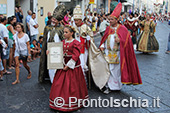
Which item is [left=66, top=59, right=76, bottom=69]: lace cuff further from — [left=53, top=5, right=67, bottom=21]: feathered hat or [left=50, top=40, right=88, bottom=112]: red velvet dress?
[left=53, top=5, right=67, bottom=21]: feathered hat

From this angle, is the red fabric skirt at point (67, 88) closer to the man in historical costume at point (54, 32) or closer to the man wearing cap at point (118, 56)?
the man wearing cap at point (118, 56)

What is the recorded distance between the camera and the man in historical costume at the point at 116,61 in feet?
19.0

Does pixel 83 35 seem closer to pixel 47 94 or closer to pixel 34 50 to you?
pixel 47 94

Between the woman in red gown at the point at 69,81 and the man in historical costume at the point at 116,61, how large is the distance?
1.21 metres

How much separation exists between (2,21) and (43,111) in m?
3.63

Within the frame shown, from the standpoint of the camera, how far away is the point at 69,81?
4.70 metres

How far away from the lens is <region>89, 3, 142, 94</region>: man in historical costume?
579cm

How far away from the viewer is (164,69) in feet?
28.7

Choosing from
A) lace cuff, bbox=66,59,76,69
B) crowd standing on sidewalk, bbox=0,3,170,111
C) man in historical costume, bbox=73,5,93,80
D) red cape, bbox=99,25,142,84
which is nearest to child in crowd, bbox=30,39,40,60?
crowd standing on sidewalk, bbox=0,3,170,111

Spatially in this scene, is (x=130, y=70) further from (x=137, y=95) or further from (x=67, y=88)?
(x=67, y=88)

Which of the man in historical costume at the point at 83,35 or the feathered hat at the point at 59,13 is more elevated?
the feathered hat at the point at 59,13

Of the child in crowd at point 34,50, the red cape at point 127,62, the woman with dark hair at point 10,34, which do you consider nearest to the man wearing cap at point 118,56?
the red cape at point 127,62

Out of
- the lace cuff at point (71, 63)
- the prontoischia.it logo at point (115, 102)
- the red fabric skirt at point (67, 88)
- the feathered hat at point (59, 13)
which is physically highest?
the feathered hat at point (59, 13)

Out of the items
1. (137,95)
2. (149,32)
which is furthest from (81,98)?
(149,32)
